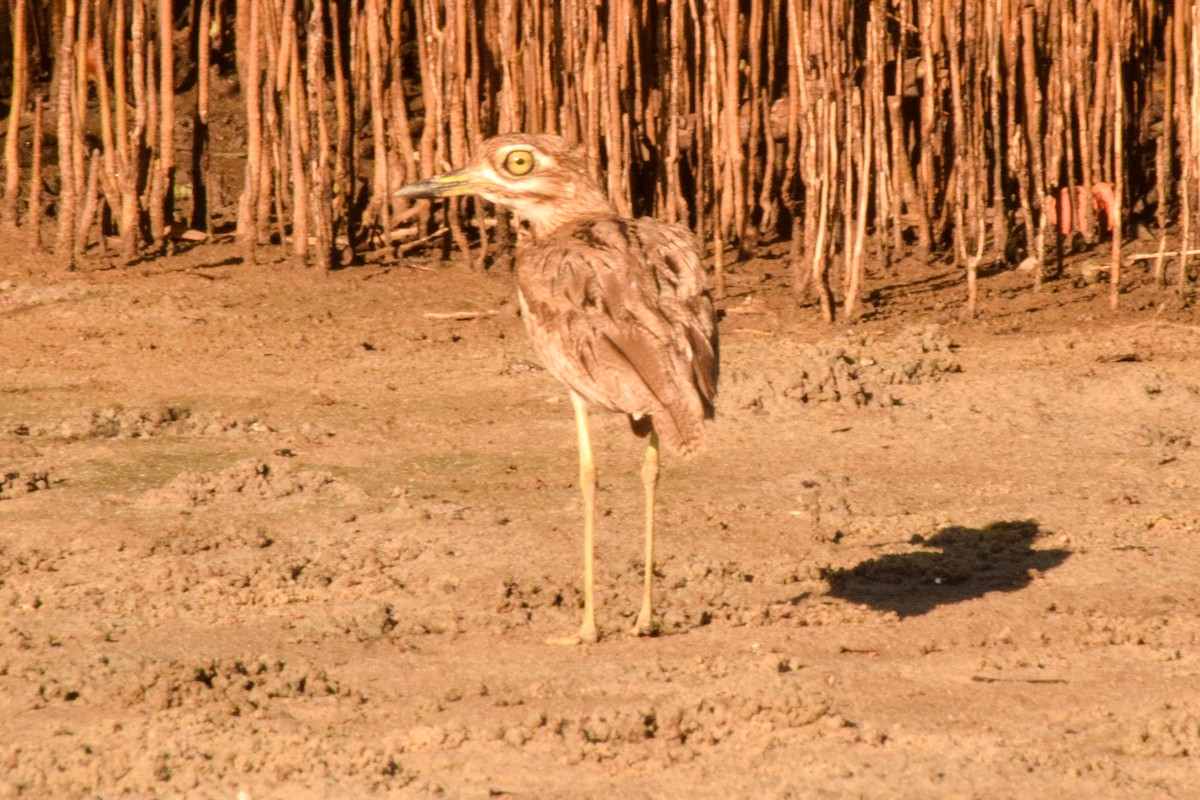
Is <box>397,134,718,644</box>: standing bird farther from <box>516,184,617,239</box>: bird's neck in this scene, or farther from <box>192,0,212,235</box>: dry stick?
<box>192,0,212,235</box>: dry stick

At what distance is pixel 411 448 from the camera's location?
540cm

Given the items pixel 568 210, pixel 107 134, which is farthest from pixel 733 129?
pixel 107 134

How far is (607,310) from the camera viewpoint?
155 inches

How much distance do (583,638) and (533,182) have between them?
52.4 inches

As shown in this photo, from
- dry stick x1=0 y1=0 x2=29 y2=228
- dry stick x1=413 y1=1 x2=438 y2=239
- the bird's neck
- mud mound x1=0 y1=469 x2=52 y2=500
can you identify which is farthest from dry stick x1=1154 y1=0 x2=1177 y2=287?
dry stick x1=0 y1=0 x2=29 y2=228

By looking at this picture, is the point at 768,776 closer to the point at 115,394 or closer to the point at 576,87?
the point at 115,394

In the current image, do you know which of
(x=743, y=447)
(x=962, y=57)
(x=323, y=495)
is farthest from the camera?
(x=962, y=57)

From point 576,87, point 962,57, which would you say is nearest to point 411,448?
point 576,87

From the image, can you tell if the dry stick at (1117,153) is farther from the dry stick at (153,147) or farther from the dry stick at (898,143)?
the dry stick at (153,147)

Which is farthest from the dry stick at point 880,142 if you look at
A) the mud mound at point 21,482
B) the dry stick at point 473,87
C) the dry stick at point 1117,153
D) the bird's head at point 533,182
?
the mud mound at point 21,482

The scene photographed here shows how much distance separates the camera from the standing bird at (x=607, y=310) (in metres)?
3.78

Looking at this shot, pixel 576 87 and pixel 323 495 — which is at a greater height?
pixel 576 87

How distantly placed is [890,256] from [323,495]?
331 cm

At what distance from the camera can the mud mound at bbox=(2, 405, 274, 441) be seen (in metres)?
5.46
